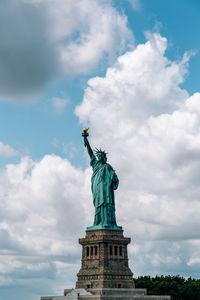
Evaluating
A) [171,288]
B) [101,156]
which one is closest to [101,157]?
[101,156]

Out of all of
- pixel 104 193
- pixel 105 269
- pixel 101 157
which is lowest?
pixel 105 269

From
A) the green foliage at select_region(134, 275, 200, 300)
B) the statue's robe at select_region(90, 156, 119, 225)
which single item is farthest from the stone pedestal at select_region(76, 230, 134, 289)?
the green foliage at select_region(134, 275, 200, 300)

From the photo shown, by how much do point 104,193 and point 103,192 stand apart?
20cm

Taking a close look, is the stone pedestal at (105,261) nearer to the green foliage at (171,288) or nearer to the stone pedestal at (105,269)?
the stone pedestal at (105,269)

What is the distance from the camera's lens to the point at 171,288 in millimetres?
85688

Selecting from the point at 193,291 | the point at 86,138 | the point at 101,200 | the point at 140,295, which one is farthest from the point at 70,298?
the point at 193,291

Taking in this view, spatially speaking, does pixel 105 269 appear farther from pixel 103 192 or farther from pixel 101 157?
pixel 101 157

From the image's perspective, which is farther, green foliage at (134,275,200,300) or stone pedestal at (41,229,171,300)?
green foliage at (134,275,200,300)

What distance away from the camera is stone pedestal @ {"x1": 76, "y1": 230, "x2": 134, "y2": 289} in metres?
66.9

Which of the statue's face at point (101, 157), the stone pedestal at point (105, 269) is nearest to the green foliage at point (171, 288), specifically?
the stone pedestal at point (105, 269)

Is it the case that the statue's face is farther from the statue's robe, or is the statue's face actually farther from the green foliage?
the green foliage

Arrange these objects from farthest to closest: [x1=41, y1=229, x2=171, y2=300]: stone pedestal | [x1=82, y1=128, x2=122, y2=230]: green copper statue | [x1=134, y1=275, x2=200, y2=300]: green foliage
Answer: [x1=134, y1=275, x2=200, y2=300]: green foliage < [x1=82, y1=128, x2=122, y2=230]: green copper statue < [x1=41, y1=229, x2=171, y2=300]: stone pedestal

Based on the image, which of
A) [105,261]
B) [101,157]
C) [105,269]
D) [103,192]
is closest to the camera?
[105,269]

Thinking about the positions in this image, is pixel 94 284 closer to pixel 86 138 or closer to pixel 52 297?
pixel 52 297
